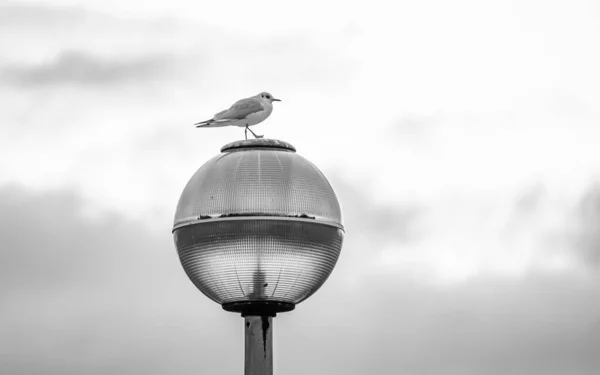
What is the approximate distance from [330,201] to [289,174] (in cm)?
66

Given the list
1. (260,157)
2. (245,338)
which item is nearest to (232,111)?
(260,157)

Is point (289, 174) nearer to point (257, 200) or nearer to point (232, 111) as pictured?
point (257, 200)

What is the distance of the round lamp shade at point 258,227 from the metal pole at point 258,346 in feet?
0.70

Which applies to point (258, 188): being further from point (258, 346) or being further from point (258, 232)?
point (258, 346)

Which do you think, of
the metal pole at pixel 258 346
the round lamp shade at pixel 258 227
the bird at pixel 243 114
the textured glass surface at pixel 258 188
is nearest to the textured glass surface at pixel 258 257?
the round lamp shade at pixel 258 227

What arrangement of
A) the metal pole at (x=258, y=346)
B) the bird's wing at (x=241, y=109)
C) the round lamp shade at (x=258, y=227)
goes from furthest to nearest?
the bird's wing at (x=241, y=109) → the metal pole at (x=258, y=346) → the round lamp shade at (x=258, y=227)

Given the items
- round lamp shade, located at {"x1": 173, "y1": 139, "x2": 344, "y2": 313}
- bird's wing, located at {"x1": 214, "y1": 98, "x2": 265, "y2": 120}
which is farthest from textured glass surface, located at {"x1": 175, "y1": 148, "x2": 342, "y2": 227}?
bird's wing, located at {"x1": 214, "y1": 98, "x2": 265, "y2": 120}

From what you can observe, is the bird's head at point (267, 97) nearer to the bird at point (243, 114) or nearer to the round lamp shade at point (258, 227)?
the bird at point (243, 114)

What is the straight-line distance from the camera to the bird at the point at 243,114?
15055mm

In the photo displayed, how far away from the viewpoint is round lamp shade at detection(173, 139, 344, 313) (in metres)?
11.8

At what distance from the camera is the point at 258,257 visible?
11852 millimetres

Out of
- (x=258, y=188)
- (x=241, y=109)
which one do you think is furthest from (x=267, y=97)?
(x=258, y=188)

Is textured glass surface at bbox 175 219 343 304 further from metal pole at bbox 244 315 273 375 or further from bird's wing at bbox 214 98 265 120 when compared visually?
bird's wing at bbox 214 98 265 120

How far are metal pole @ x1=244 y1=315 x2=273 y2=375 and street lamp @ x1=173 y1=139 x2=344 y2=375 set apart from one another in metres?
0.01
